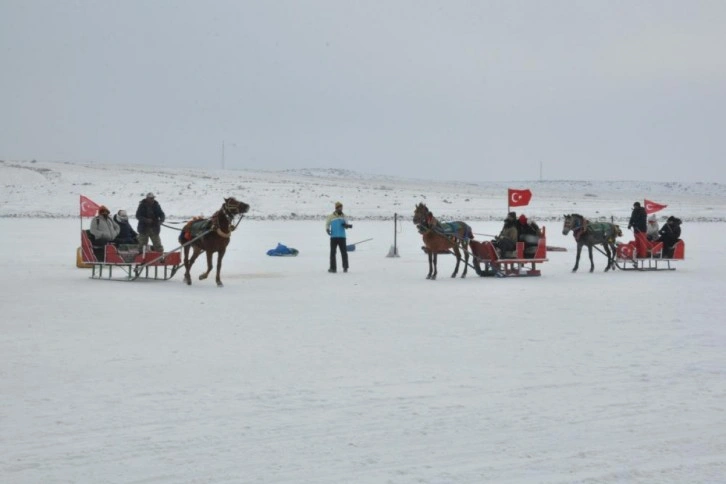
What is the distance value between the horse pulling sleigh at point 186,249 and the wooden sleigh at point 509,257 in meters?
5.51

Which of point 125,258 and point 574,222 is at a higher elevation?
point 574,222

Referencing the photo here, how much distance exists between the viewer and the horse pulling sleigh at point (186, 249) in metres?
19.7

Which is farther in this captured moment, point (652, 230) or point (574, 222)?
point (652, 230)

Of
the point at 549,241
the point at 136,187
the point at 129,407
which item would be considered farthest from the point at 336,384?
the point at 136,187

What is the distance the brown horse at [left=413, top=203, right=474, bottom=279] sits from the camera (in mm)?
21734

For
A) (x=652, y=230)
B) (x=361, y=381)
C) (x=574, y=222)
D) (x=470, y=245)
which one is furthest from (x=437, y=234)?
(x=361, y=381)

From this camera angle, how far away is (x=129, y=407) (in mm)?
7941

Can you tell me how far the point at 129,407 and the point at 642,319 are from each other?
8205 millimetres

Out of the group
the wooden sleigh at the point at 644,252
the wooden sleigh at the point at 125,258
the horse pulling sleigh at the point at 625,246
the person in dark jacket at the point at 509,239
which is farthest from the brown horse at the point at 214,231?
the wooden sleigh at the point at 644,252

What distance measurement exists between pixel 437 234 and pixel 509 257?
180 centimetres

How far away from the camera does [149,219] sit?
21.1 m

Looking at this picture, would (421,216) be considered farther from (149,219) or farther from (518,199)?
(149,219)

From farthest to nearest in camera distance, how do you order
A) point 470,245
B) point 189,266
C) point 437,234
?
point 470,245 → point 437,234 → point 189,266

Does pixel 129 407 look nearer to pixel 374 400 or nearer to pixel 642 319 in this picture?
pixel 374 400
